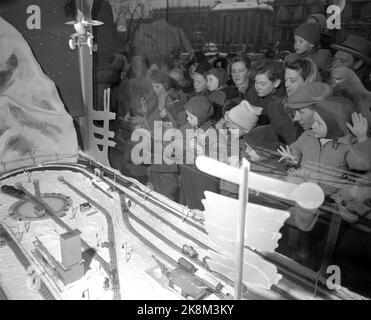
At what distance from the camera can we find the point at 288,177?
1.82 meters

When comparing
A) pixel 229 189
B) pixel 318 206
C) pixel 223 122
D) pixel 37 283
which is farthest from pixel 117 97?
pixel 318 206

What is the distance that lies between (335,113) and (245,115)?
0.52 meters

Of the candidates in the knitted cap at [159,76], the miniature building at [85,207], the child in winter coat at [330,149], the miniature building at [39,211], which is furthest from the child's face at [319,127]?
the miniature building at [39,211]

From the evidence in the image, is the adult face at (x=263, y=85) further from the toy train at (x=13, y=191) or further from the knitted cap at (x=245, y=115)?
the toy train at (x=13, y=191)

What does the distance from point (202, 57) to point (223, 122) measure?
0.44 meters

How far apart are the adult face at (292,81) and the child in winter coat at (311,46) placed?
0.07 m

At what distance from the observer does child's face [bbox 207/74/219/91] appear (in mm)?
2158

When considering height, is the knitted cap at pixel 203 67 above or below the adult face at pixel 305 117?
above

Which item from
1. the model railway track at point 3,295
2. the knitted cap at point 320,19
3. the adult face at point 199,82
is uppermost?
the knitted cap at point 320,19

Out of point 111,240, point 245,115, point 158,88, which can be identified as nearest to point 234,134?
point 245,115

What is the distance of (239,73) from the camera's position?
6.56ft

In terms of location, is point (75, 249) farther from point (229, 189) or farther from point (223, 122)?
point (223, 122)

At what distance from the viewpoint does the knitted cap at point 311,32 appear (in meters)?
1.64

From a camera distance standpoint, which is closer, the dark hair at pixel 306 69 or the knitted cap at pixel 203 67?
the dark hair at pixel 306 69
